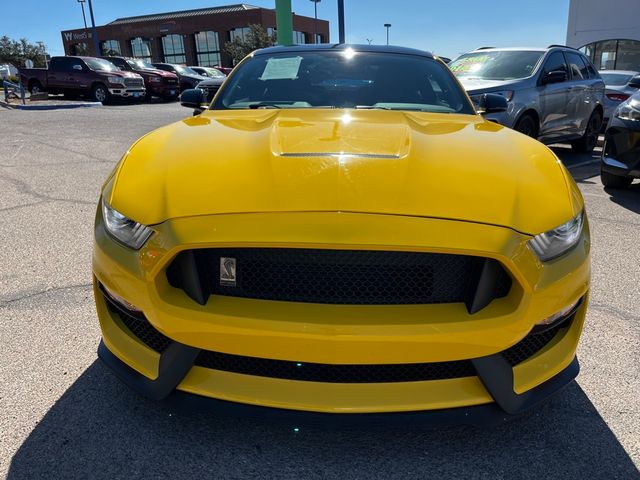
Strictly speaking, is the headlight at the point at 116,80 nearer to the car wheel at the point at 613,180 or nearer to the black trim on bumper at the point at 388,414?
the car wheel at the point at 613,180

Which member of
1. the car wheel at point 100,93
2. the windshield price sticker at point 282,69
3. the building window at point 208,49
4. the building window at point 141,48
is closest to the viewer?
the windshield price sticker at point 282,69

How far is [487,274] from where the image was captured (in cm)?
171

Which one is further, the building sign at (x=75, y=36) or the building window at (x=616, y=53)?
the building sign at (x=75, y=36)

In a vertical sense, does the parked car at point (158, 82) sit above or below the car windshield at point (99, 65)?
below

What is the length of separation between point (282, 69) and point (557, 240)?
2.31m

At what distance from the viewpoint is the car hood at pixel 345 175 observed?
1.79 meters

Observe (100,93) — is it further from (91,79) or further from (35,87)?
(35,87)

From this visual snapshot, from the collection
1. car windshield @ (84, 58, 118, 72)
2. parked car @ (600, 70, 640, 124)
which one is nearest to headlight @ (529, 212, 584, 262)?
parked car @ (600, 70, 640, 124)

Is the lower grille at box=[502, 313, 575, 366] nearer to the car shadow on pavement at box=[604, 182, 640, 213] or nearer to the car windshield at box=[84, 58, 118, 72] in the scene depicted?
the car shadow on pavement at box=[604, 182, 640, 213]

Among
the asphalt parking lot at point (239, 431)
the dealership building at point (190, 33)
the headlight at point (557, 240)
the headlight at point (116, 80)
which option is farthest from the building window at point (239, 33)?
the headlight at point (557, 240)

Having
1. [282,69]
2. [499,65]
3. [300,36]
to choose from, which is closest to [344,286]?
[282,69]

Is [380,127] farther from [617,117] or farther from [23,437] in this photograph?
[617,117]

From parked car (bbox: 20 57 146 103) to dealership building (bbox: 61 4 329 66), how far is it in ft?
124

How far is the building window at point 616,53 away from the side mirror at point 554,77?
66.2 ft
